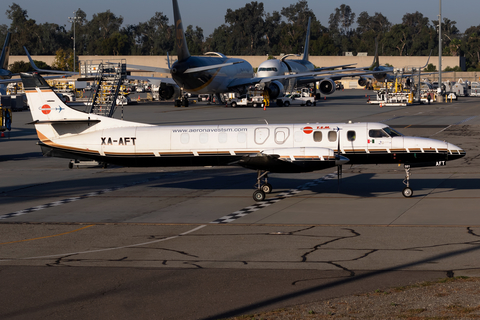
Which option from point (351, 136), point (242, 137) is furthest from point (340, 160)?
point (242, 137)

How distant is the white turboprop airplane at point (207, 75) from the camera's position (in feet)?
228

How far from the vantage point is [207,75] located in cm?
7388

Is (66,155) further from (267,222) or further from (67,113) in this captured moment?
(267,222)

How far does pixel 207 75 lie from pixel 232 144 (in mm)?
51202

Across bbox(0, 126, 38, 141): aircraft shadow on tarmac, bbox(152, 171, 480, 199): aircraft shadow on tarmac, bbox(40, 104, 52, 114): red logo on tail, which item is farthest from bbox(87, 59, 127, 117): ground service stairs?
bbox(40, 104, 52, 114): red logo on tail

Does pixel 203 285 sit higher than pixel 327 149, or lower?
lower

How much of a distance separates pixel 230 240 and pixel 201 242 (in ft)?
2.95

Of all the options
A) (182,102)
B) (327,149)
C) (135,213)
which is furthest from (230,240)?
(182,102)

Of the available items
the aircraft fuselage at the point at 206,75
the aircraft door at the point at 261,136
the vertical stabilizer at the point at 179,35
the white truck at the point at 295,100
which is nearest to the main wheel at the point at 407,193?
the aircraft door at the point at 261,136

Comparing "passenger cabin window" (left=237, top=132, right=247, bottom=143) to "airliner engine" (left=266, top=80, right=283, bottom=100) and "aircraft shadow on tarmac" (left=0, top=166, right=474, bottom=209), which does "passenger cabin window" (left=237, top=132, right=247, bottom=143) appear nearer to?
"aircraft shadow on tarmac" (left=0, top=166, right=474, bottom=209)

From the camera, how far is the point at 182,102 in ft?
269

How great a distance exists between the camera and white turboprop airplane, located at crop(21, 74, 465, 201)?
22.7m

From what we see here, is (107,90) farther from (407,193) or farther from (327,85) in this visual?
(327,85)

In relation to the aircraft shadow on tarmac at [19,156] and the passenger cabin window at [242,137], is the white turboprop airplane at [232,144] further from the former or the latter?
the aircraft shadow on tarmac at [19,156]
